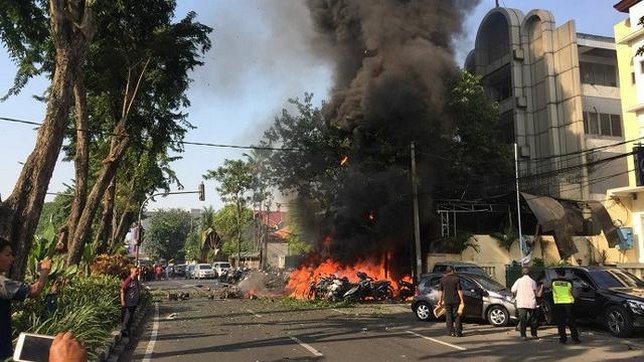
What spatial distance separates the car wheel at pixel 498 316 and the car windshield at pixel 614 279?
7.25 ft

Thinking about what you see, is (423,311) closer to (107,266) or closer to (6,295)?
(107,266)

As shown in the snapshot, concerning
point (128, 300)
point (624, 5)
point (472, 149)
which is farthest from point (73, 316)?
point (624, 5)

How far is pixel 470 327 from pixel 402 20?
697 inches

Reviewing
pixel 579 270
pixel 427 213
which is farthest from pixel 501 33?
pixel 579 270

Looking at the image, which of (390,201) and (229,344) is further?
(390,201)

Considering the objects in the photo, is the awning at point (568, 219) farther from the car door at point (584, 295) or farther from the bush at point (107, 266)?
the bush at point (107, 266)

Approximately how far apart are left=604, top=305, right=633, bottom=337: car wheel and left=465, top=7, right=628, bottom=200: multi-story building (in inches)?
774

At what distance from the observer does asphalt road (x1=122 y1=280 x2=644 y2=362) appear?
9836 millimetres

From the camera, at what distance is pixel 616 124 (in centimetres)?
3497

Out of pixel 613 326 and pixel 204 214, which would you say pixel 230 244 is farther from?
pixel 613 326

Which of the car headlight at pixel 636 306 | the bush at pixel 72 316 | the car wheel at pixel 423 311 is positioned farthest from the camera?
the car wheel at pixel 423 311

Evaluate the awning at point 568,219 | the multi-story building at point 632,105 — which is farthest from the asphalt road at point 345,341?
the multi-story building at point 632,105

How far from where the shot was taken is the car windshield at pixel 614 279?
12977 mm

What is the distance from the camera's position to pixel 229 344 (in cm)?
1148
